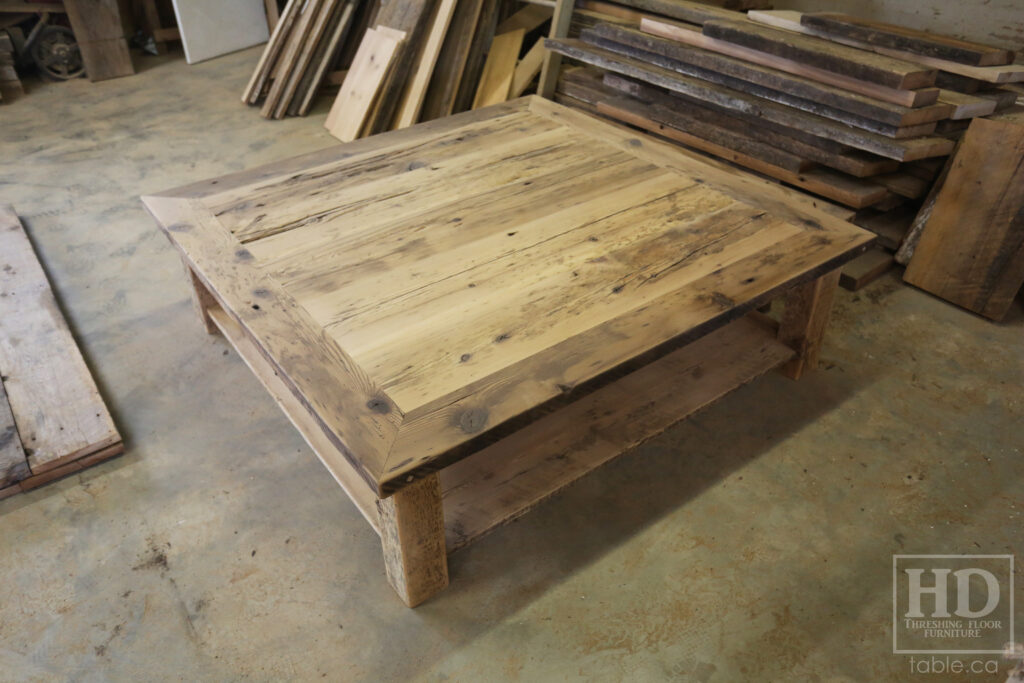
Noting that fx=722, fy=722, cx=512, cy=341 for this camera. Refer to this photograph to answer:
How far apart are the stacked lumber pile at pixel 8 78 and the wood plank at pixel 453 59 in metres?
2.47

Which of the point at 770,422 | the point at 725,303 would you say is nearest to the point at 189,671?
the point at 725,303

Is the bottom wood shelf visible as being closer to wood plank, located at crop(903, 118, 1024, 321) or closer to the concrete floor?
the concrete floor

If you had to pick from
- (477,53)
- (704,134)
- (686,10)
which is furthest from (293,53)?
(704,134)

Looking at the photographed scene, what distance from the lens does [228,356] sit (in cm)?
231

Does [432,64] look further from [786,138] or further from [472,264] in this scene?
[472,264]

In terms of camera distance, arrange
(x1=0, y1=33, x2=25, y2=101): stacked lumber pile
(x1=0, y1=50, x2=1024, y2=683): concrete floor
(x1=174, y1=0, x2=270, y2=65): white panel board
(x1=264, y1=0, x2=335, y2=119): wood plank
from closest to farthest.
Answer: (x1=0, y1=50, x2=1024, y2=683): concrete floor
(x1=264, y1=0, x2=335, y2=119): wood plank
(x1=0, y1=33, x2=25, y2=101): stacked lumber pile
(x1=174, y1=0, x2=270, y2=65): white panel board

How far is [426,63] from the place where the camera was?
3.56m

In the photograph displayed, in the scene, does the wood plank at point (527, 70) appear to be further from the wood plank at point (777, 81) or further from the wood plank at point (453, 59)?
the wood plank at point (777, 81)

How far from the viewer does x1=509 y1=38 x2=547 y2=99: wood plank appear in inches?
145

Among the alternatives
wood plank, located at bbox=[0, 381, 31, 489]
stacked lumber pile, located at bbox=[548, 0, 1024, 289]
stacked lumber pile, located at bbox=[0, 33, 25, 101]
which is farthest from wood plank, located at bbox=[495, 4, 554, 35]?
wood plank, located at bbox=[0, 381, 31, 489]

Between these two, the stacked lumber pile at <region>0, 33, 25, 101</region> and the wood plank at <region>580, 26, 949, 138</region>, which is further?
the stacked lumber pile at <region>0, 33, 25, 101</region>

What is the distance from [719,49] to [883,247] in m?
1.00

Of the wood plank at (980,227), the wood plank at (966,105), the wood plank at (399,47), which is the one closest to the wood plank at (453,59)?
the wood plank at (399,47)

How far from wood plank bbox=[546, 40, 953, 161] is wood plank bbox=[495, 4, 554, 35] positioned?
62cm
